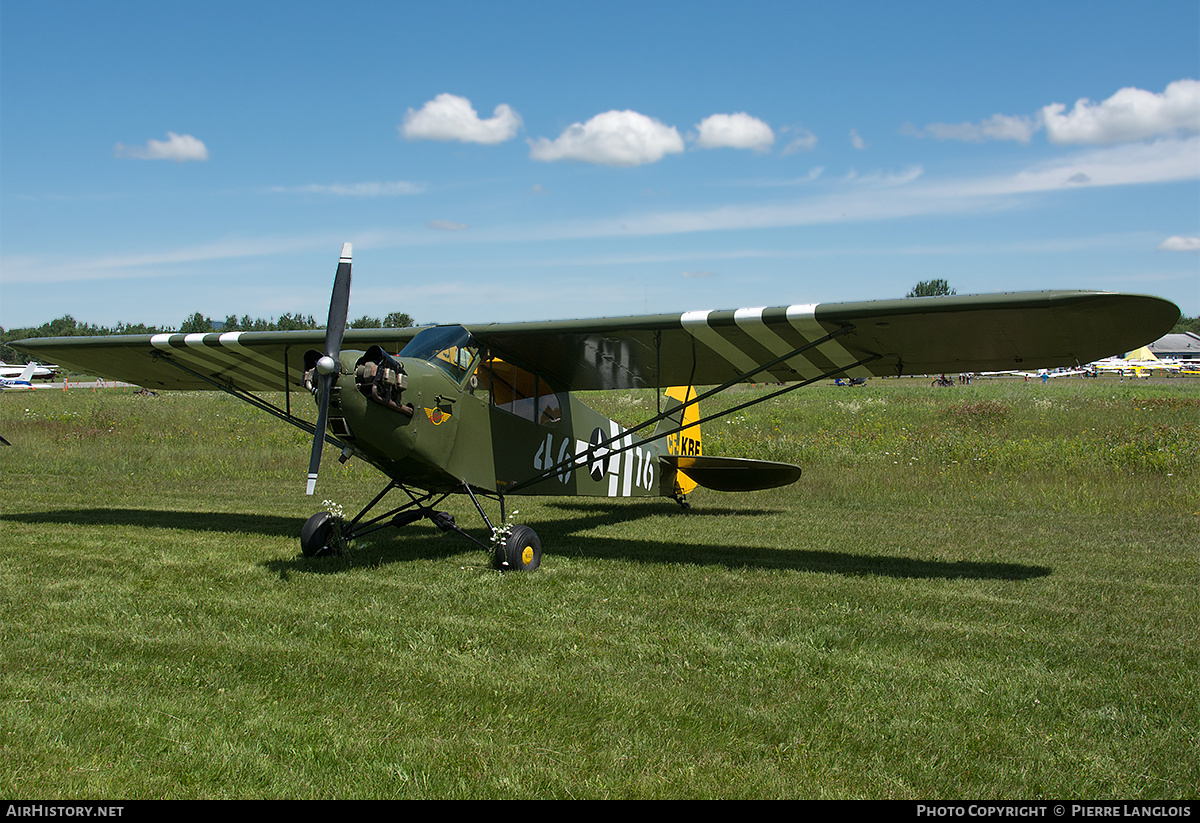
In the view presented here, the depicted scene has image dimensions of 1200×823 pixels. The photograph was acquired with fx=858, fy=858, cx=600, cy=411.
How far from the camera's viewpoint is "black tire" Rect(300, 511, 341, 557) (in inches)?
319

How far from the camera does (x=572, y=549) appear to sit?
9.47 meters

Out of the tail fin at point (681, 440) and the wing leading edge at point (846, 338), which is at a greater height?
the wing leading edge at point (846, 338)

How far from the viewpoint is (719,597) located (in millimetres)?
6820

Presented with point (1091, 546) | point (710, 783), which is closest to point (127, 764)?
point (710, 783)

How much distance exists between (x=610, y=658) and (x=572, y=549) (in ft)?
14.3

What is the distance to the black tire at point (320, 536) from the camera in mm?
8109

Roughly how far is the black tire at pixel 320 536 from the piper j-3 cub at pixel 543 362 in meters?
0.01

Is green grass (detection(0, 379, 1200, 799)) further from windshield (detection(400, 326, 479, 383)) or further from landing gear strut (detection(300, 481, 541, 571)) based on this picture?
windshield (detection(400, 326, 479, 383))

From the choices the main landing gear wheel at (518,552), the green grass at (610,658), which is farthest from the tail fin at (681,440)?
the main landing gear wheel at (518,552)

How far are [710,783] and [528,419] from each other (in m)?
6.24

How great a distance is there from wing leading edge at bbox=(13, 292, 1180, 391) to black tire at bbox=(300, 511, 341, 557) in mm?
2336

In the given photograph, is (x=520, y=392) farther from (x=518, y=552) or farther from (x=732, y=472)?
(x=732, y=472)

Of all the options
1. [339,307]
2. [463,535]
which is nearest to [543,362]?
[463,535]

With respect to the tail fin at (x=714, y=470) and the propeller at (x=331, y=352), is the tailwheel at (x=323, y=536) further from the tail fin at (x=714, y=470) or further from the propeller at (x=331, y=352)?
the tail fin at (x=714, y=470)
